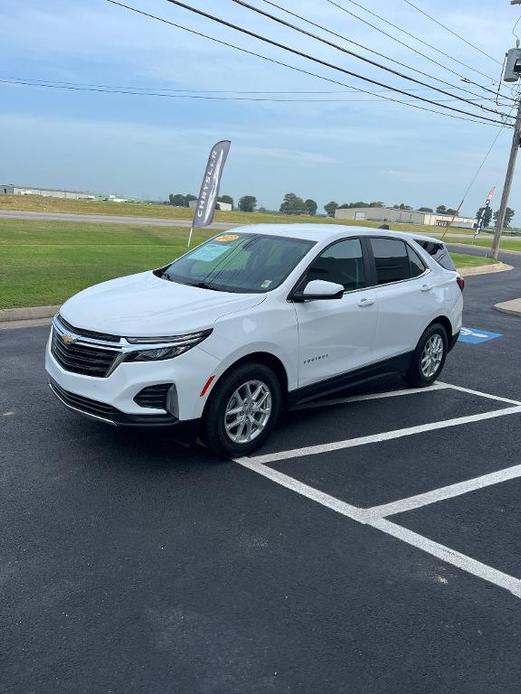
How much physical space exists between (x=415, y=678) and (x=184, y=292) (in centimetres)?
317

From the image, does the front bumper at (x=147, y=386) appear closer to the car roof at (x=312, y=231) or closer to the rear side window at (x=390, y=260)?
the car roof at (x=312, y=231)

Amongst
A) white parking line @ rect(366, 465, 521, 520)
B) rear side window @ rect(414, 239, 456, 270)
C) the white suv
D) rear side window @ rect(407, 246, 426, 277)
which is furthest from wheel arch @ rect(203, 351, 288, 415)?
rear side window @ rect(414, 239, 456, 270)

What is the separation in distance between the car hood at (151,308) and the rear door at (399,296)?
1673 millimetres

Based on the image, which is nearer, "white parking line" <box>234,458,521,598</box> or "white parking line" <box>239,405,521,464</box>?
"white parking line" <box>234,458,521,598</box>

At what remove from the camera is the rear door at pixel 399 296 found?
233 inches

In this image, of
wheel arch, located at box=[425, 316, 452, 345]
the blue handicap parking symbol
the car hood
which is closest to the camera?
the car hood

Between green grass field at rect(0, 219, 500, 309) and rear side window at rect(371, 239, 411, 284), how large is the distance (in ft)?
19.4

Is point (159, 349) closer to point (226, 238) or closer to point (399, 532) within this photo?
point (399, 532)

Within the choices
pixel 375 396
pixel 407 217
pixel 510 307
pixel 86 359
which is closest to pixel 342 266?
pixel 375 396

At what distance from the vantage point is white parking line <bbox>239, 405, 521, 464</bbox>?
4.80 m

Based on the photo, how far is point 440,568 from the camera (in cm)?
342

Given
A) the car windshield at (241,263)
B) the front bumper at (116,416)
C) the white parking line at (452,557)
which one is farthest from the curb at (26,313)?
the white parking line at (452,557)

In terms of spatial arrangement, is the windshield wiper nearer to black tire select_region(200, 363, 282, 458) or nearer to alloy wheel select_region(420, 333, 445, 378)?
black tire select_region(200, 363, 282, 458)

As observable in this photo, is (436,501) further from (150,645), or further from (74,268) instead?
(74,268)
